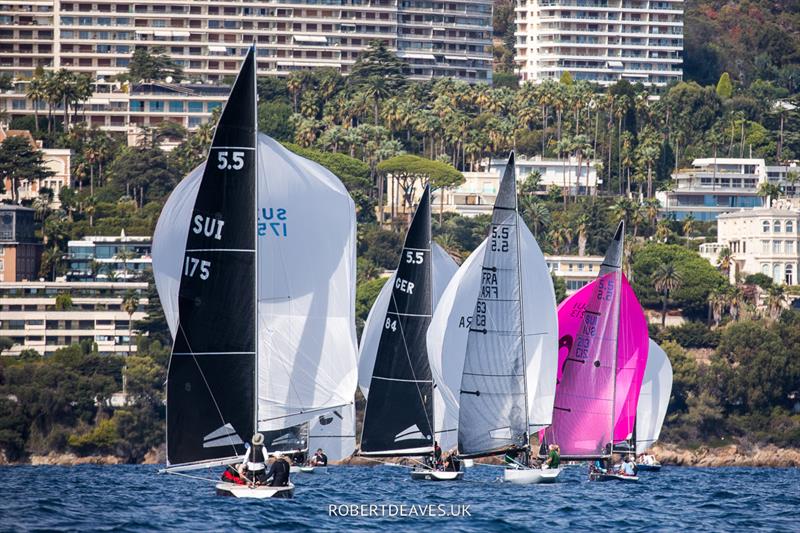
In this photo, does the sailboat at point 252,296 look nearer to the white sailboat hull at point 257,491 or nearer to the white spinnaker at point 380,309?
the white sailboat hull at point 257,491

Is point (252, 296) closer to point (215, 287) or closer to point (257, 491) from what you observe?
point (215, 287)

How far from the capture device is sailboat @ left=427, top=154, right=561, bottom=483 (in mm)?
50938

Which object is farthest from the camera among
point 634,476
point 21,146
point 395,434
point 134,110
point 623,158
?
point 134,110

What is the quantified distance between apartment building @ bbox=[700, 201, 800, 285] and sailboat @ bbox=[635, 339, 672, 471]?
7652 cm

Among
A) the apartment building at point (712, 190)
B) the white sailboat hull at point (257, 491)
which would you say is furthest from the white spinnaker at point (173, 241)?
the apartment building at point (712, 190)

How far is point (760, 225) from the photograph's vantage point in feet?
495

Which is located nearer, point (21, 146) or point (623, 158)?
point (21, 146)

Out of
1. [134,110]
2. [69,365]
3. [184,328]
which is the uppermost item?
[134,110]

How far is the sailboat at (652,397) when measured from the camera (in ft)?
240

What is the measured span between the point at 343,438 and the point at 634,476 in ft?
38.2

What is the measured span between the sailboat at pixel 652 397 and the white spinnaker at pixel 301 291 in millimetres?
35085

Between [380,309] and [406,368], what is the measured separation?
602 centimetres

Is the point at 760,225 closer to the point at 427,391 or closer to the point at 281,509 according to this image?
the point at 427,391

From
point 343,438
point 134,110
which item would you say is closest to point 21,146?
point 134,110
